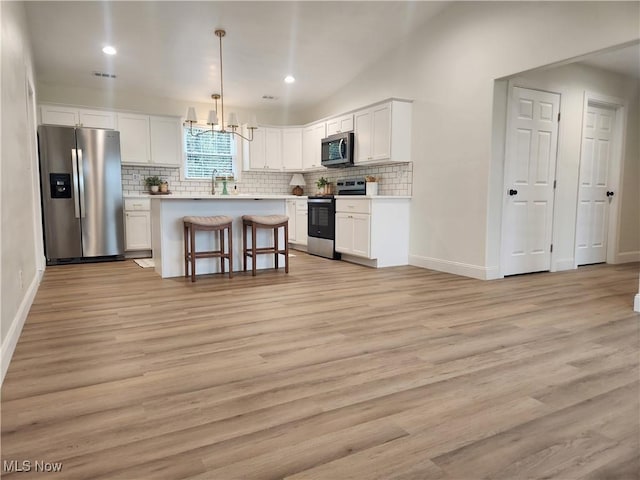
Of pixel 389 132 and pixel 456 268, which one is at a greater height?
pixel 389 132

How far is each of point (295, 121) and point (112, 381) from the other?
689cm

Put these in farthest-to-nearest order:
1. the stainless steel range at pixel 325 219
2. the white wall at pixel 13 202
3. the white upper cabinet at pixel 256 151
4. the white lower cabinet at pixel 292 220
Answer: the white upper cabinet at pixel 256 151 < the white lower cabinet at pixel 292 220 < the stainless steel range at pixel 325 219 < the white wall at pixel 13 202

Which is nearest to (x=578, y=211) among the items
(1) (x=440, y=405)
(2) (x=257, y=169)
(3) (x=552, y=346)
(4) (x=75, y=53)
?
(3) (x=552, y=346)

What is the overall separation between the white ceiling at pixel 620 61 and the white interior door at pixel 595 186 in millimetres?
479

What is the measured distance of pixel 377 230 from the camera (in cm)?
532

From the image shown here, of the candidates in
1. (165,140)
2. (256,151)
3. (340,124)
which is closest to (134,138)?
(165,140)

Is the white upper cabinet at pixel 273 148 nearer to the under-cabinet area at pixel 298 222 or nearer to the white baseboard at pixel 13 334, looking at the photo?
the under-cabinet area at pixel 298 222

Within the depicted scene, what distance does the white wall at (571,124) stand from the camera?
491 centimetres

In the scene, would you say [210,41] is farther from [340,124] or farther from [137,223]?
[137,223]

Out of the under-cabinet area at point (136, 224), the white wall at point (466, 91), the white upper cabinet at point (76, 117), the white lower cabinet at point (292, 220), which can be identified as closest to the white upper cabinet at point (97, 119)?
the white upper cabinet at point (76, 117)

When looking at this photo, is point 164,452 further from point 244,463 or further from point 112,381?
point 112,381

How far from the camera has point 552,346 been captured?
248 centimetres

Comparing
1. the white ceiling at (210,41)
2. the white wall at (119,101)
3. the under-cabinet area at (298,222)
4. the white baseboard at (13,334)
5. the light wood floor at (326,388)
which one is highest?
the white ceiling at (210,41)

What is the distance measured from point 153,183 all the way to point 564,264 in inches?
238
